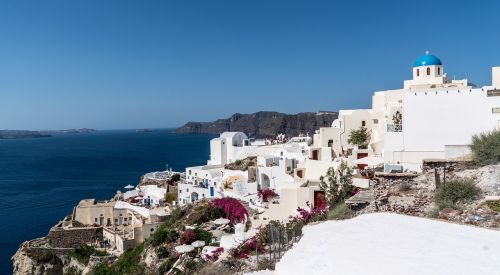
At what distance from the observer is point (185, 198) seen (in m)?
30.7

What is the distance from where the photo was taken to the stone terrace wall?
2841 cm

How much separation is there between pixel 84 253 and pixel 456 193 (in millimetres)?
24195

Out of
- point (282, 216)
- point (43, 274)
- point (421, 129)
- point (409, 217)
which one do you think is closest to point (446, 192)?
point (409, 217)

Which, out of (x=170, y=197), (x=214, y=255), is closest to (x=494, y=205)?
(x=214, y=255)

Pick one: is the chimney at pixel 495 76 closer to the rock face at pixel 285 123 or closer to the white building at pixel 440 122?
the white building at pixel 440 122

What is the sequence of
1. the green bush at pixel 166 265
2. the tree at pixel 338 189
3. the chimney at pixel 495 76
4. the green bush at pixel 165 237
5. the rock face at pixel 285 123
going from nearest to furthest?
the tree at pixel 338 189 → the green bush at pixel 166 265 → the chimney at pixel 495 76 → the green bush at pixel 165 237 → the rock face at pixel 285 123

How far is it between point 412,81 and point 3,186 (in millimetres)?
59711

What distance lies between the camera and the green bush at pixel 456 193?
9516 millimetres

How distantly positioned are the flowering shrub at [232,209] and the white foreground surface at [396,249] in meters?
11.5

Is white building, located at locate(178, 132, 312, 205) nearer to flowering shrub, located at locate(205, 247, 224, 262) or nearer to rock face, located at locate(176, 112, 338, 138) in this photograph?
flowering shrub, located at locate(205, 247, 224, 262)

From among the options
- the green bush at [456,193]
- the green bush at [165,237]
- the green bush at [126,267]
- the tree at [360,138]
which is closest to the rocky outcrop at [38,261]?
the green bush at [126,267]

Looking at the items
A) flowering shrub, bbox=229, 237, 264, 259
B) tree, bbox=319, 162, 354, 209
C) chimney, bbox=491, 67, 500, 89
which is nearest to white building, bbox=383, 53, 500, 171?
chimney, bbox=491, 67, 500, 89

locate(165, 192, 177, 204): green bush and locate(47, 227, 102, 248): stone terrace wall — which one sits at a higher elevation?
locate(165, 192, 177, 204): green bush

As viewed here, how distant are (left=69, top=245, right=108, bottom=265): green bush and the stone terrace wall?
1286mm
